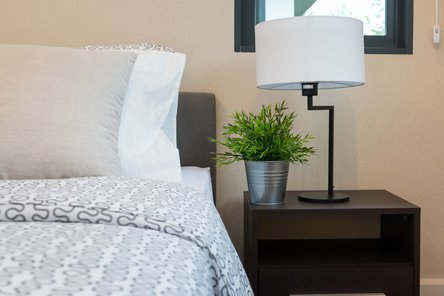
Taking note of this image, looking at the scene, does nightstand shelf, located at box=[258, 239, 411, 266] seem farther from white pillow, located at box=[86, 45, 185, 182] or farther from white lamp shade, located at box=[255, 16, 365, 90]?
white lamp shade, located at box=[255, 16, 365, 90]

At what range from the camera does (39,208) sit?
0.84 m

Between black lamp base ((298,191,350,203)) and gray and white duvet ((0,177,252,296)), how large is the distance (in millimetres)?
743

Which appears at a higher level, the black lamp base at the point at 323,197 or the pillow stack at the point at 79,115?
the pillow stack at the point at 79,115

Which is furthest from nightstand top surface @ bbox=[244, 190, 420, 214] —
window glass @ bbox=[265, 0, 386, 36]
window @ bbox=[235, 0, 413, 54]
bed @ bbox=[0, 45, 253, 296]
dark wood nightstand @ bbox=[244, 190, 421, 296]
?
window glass @ bbox=[265, 0, 386, 36]

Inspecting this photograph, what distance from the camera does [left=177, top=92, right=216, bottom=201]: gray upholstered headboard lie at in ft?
6.66

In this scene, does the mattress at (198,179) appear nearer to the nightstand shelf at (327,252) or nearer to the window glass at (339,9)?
the nightstand shelf at (327,252)

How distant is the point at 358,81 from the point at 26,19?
1306mm

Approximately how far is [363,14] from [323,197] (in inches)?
35.4

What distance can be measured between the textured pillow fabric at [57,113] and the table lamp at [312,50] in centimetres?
51

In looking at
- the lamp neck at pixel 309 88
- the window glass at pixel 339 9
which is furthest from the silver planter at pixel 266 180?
the window glass at pixel 339 9

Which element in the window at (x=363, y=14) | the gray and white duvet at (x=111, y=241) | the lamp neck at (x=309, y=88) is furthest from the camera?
the window at (x=363, y=14)

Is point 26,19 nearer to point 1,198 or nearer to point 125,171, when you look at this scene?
point 125,171

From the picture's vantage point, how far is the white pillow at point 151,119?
1513 millimetres

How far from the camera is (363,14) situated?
7.34 feet
